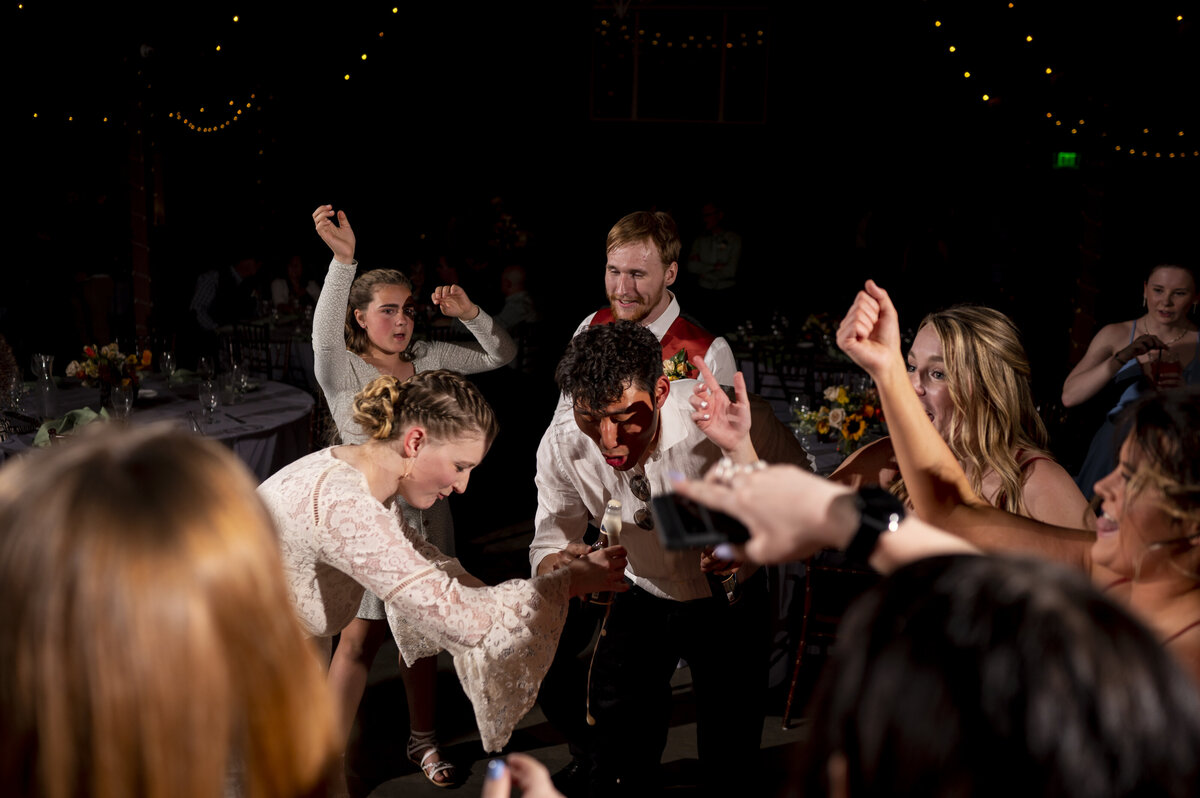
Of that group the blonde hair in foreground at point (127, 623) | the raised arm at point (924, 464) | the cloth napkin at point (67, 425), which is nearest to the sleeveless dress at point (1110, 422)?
the raised arm at point (924, 464)

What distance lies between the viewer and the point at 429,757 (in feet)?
10.2

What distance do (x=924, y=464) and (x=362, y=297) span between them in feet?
7.70

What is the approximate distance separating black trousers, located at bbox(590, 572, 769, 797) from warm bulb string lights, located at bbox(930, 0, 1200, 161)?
19.8ft

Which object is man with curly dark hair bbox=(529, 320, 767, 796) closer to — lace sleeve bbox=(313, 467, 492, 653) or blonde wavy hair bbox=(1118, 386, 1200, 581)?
lace sleeve bbox=(313, 467, 492, 653)

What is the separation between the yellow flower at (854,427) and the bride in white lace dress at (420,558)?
2.04 meters

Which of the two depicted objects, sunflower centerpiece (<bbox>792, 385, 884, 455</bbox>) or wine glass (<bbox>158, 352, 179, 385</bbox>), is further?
wine glass (<bbox>158, 352, 179, 385</bbox>)

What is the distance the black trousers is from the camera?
2395 millimetres

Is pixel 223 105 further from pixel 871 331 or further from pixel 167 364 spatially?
pixel 871 331

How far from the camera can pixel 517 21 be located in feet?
36.5

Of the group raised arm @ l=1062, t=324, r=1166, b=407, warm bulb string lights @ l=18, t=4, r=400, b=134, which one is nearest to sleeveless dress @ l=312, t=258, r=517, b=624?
raised arm @ l=1062, t=324, r=1166, b=407

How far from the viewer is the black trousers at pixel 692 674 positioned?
2.39m

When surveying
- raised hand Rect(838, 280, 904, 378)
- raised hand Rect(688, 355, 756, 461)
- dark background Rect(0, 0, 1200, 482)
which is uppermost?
dark background Rect(0, 0, 1200, 482)

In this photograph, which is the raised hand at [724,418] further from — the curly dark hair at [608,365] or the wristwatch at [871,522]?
the wristwatch at [871,522]

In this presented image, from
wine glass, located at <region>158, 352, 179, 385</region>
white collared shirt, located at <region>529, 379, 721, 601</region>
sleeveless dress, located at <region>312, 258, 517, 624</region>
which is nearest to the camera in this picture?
white collared shirt, located at <region>529, 379, 721, 601</region>
